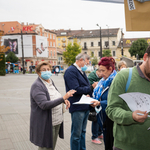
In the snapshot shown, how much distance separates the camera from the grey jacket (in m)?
2.93

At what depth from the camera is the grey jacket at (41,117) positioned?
2926mm

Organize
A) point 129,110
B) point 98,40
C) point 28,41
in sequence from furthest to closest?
point 98,40 → point 28,41 → point 129,110

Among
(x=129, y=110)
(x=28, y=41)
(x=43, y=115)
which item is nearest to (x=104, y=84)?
(x=43, y=115)

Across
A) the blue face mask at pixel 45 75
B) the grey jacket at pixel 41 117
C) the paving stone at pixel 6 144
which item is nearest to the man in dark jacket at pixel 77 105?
the blue face mask at pixel 45 75

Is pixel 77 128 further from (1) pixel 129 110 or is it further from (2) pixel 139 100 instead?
A: (2) pixel 139 100

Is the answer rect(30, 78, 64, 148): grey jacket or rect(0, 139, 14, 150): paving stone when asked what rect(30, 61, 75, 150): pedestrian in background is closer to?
rect(30, 78, 64, 148): grey jacket

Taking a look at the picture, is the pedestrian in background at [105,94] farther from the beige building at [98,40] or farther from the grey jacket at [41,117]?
the beige building at [98,40]

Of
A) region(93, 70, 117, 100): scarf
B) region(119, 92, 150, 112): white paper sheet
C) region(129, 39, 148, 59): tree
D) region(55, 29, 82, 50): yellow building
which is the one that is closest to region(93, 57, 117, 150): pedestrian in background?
region(93, 70, 117, 100): scarf

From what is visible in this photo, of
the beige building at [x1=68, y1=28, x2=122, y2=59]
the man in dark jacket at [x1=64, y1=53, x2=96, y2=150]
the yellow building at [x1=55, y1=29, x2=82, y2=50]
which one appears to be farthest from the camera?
the yellow building at [x1=55, y1=29, x2=82, y2=50]

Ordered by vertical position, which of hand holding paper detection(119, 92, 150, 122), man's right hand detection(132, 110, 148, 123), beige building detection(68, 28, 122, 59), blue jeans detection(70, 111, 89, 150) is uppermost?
beige building detection(68, 28, 122, 59)

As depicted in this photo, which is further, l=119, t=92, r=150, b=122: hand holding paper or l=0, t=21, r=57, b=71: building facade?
l=0, t=21, r=57, b=71: building facade

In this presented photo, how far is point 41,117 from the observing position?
298 centimetres

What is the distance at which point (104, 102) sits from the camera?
10.5ft

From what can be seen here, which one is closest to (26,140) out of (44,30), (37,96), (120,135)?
(37,96)
